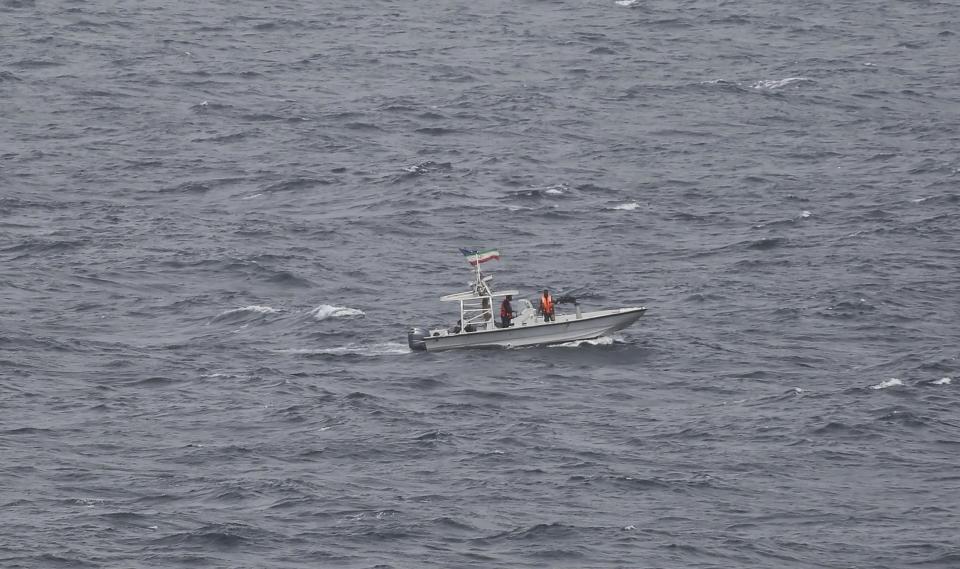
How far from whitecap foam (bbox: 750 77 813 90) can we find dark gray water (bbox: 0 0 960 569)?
Result: 0.47 meters

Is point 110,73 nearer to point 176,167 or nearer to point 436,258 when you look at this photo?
point 176,167

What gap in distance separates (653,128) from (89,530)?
236ft

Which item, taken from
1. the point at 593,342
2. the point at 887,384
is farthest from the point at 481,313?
the point at 887,384

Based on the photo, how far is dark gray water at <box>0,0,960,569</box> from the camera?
208 feet

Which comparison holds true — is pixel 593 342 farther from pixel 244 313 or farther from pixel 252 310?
pixel 244 313

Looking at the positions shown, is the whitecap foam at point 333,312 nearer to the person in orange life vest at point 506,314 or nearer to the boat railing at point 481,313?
the boat railing at point 481,313

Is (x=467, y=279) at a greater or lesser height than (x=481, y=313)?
lesser

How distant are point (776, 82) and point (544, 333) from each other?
200 feet

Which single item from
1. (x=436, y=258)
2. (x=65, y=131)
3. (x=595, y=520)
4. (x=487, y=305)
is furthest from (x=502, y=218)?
(x=595, y=520)

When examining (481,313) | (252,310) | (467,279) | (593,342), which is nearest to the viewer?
(593,342)

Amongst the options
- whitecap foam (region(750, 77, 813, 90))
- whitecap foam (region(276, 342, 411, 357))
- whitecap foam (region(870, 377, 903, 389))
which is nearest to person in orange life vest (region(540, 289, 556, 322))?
whitecap foam (region(276, 342, 411, 357))

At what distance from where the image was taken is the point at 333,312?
8875 cm

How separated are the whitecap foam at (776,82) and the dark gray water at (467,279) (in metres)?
0.47

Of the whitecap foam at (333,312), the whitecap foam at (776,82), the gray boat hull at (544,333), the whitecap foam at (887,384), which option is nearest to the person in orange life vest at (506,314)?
the gray boat hull at (544,333)
